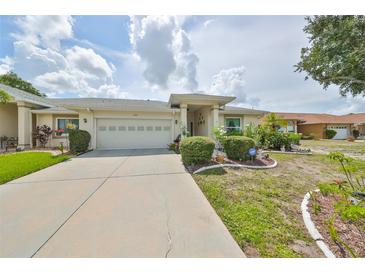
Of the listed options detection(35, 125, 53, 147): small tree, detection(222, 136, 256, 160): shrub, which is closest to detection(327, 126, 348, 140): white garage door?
detection(222, 136, 256, 160): shrub

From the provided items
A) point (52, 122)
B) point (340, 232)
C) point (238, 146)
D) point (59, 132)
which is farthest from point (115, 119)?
point (340, 232)

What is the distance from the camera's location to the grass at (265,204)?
93.0 inches

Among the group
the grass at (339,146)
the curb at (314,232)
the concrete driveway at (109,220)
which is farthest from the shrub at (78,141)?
the grass at (339,146)

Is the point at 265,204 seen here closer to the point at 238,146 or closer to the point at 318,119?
the point at 238,146

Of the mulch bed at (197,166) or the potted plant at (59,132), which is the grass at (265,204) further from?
the potted plant at (59,132)

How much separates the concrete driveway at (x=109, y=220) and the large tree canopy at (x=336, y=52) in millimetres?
10420

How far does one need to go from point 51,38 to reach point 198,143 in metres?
7.93

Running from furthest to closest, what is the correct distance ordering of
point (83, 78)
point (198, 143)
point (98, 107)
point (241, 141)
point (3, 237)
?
point (83, 78)
point (98, 107)
point (241, 141)
point (198, 143)
point (3, 237)

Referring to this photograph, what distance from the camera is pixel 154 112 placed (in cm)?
1225

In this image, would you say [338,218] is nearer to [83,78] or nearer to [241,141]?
[241,141]

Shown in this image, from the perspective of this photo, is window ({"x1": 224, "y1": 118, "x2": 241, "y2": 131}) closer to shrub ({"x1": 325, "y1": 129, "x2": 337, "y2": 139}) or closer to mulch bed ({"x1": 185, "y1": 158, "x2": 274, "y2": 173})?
mulch bed ({"x1": 185, "y1": 158, "x2": 274, "y2": 173})
